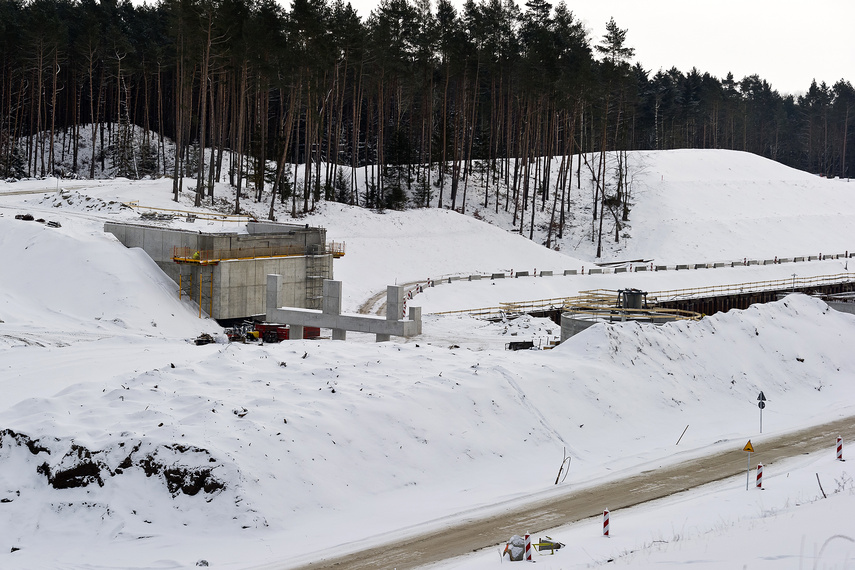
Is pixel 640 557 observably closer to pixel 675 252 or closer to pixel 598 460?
pixel 598 460

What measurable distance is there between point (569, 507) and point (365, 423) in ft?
17.7

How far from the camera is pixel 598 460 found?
2278 centimetres

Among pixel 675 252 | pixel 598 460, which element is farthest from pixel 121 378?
pixel 675 252

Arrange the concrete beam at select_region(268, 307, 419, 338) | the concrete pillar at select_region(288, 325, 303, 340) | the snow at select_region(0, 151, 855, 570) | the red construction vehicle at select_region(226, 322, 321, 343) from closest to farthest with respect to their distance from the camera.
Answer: the snow at select_region(0, 151, 855, 570) < the concrete beam at select_region(268, 307, 419, 338) < the red construction vehicle at select_region(226, 322, 321, 343) < the concrete pillar at select_region(288, 325, 303, 340)

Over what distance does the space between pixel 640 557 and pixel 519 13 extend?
227 ft

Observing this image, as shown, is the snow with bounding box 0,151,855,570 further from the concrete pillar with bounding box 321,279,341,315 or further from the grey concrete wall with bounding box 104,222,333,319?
the concrete pillar with bounding box 321,279,341,315

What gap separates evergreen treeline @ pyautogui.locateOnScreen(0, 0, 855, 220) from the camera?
5881 cm

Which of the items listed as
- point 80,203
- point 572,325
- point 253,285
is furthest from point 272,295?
point 80,203

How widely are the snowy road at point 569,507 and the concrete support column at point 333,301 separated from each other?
54.4 feet

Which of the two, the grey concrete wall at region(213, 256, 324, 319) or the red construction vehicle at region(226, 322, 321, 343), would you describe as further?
the grey concrete wall at region(213, 256, 324, 319)

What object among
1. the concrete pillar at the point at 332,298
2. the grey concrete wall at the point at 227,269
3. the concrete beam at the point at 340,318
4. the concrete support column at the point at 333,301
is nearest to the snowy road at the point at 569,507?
the concrete beam at the point at 340,318

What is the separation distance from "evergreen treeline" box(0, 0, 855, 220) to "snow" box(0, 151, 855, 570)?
19633 mm

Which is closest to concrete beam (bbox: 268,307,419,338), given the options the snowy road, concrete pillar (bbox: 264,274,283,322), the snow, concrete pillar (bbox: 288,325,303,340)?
concrete pillar (bbox: 264,274,283,322)

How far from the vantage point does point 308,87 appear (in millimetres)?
59938
